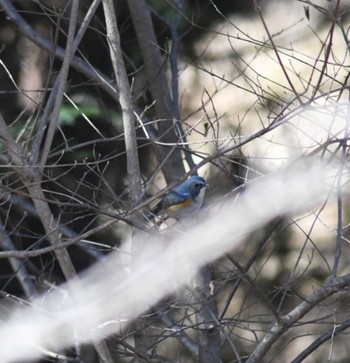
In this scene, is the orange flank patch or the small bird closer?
the small bird

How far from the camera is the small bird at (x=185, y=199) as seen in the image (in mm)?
5929

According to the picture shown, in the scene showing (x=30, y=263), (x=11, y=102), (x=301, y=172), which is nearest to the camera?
(x=301, y=172)

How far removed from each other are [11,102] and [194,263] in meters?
2.83

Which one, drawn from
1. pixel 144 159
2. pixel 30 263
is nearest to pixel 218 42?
pixel 144 159

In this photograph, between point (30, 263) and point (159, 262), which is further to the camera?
point (30, 263)

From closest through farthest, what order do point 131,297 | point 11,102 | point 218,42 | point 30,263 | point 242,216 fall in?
point 242,216
point 131,297
point 30,263
point 11,102
point 218,42

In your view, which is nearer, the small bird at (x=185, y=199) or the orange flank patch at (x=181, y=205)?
the small bird at (x=185, y=199)

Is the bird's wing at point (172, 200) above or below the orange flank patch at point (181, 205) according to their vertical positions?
above

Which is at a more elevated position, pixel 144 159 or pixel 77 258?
pixel 144 159

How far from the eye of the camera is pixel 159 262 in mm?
4383

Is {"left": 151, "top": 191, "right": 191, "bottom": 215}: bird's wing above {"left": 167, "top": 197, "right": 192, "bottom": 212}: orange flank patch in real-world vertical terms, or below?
above

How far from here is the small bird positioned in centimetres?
593

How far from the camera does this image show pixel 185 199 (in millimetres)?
6094

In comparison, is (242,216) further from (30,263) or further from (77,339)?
(30,263)
